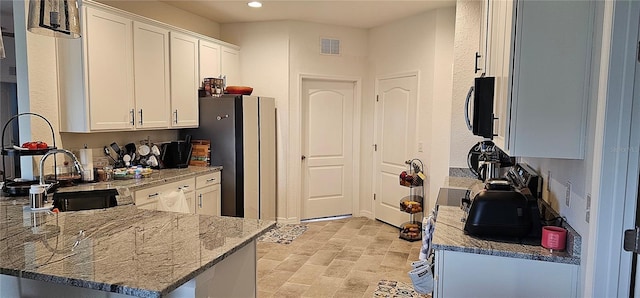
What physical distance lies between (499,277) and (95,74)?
10.6 ft

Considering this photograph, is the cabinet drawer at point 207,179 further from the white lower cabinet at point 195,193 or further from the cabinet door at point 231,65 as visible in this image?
the cabinet door at point 231,65

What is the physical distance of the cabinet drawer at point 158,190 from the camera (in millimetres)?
3383

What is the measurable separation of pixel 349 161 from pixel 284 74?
1.51 meters

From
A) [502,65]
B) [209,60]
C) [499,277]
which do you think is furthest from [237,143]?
[499,277]

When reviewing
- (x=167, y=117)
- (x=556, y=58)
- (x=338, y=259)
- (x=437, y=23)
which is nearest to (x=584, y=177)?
(x=556, y=58)

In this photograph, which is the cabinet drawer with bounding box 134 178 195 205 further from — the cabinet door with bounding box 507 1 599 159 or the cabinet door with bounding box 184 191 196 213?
the cabinet door with bounding box 507 1 599 159

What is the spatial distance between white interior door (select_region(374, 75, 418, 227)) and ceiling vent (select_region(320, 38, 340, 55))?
70cm

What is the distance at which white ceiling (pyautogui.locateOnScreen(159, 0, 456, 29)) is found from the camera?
4.34 metres

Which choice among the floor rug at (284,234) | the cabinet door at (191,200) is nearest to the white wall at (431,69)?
the floor rug at (284,234)

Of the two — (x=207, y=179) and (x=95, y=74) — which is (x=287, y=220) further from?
(x=95, y=74)

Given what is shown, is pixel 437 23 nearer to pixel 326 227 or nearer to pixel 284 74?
pixel 284 74

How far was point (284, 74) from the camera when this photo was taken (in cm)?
516

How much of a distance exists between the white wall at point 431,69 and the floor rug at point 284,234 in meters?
1.62

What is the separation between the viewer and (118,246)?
5.64 feet
